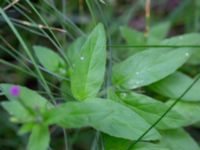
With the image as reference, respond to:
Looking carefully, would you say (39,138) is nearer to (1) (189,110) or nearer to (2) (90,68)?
(2) (90,68)

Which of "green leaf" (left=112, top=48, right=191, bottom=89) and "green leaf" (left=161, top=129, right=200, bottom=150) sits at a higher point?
"green leaf" (left=112, top=48, right=191, bottom=89)

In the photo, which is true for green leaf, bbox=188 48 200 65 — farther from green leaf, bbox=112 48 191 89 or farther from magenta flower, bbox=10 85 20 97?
magenta flower, bbox=10 85 20 97

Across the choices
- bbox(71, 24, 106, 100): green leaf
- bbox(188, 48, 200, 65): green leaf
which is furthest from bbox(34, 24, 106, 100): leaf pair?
bbox(188, 48, 200, 65): green leaf

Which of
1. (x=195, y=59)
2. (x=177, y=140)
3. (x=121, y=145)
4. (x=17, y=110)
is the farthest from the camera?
(x=195, y=59)

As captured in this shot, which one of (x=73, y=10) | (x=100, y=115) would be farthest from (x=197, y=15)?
(x=100, y=115)

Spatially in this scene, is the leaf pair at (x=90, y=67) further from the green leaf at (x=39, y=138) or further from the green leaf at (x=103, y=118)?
the green leaf at (x=39, y=138)

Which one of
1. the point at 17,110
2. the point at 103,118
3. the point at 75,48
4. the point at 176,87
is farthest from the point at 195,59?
the point at 17,110

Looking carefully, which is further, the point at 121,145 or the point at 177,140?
the point at 177,140

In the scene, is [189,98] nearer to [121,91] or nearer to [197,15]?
[121,91]
